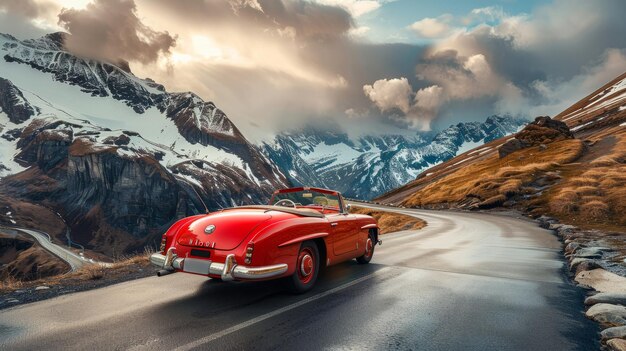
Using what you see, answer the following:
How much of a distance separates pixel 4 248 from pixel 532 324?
12704 centimetres

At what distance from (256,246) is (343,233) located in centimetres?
245

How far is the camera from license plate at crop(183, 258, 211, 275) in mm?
5336

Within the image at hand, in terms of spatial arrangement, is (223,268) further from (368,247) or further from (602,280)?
(602,280)

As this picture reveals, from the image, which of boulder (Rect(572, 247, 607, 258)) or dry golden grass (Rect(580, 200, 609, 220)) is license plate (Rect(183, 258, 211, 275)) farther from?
dry golden grass (Rect(580, 200, 609, 220))

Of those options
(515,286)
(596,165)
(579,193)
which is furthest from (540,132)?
(515,286)

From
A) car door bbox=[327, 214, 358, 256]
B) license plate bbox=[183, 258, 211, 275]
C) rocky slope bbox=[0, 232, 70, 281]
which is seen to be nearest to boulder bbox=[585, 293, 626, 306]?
car door bbox=[327, 214, 358, 256]

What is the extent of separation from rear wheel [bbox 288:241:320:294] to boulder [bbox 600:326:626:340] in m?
3.67

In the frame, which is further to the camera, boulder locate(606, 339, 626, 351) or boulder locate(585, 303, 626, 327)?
boulder locate(585, 303, 626, 327)

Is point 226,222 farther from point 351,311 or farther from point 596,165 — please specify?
point 596,165

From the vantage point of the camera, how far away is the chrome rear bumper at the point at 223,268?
508cm

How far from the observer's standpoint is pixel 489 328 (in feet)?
15.6

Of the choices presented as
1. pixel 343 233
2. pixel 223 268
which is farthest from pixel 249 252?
pixel 343 233

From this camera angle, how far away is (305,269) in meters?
6.09

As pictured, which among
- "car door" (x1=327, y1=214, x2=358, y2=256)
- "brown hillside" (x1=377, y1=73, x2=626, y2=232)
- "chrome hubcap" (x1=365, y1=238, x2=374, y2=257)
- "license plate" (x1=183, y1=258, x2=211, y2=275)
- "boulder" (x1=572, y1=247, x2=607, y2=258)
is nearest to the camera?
"license plate" (x1=183, y1=258, x2=211, y2=275)
